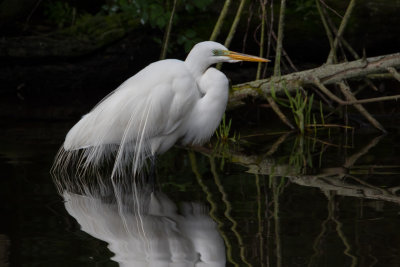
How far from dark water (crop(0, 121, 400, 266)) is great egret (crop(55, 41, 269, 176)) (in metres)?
0.26

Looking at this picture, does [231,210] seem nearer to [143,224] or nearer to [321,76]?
[143,224]

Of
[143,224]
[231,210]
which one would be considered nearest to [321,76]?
[231,210]

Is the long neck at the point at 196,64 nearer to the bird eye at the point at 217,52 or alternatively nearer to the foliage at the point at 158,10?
the bird eye at the point at 217,52

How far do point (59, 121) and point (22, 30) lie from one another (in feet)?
7.05

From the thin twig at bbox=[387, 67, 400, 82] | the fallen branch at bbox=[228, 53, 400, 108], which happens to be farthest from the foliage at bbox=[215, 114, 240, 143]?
the thin twig at bbox=[387, 67, 400, 82]

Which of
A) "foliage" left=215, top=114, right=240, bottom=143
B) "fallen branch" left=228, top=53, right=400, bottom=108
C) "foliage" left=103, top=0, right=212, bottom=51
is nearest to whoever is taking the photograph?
"fallen branch" left=228, top=53, right=400, bottom=108

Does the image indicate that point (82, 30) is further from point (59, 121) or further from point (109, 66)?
point (59, 121)

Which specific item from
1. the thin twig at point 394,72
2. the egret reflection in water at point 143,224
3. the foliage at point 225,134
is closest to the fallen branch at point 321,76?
the thin twig at point 394,72

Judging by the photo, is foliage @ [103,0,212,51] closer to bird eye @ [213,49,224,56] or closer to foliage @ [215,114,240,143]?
foliage @ [215,114,240,143]

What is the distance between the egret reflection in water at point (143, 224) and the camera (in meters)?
2.91

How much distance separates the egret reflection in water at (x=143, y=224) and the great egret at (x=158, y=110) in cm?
28

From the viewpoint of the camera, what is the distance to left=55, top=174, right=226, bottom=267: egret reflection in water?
2.91 meters

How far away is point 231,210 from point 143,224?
48cm

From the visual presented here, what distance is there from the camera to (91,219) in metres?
3.57
